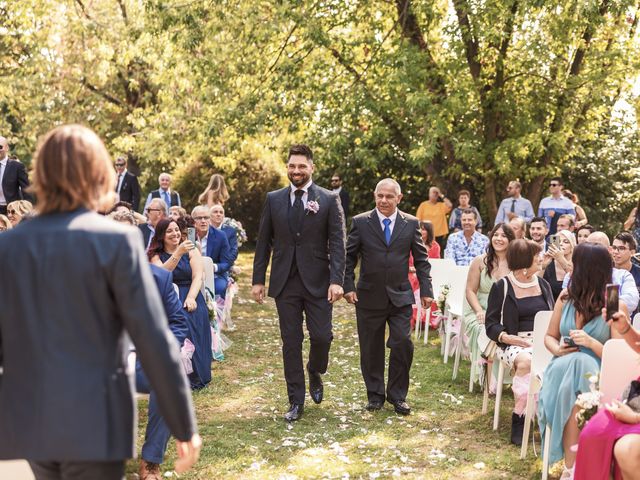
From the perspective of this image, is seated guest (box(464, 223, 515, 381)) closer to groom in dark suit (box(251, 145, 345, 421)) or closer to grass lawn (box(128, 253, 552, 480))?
grass lawn (box(128, 253, 552, 480))

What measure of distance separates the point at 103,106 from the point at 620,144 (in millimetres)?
14922

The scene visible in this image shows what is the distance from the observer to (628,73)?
15.0 m

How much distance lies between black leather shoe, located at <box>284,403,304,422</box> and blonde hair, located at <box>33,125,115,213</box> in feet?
14.9

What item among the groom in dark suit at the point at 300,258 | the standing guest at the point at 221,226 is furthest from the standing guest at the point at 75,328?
the standing guest at the point at 221,226

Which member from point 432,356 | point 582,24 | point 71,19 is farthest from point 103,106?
point 432,356

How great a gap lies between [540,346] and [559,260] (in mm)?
2472

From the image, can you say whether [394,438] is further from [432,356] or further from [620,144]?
[620,144]

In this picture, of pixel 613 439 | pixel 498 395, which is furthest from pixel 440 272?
pixel 613 439

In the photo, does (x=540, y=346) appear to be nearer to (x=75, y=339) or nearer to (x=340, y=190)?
(x=75, y=339)

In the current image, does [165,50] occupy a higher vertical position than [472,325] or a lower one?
higher

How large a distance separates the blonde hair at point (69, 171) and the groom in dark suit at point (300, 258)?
4113mm

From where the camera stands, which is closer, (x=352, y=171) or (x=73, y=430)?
(x=73, y=430)

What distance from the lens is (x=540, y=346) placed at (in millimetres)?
6230

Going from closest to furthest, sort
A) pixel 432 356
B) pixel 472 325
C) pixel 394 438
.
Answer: pixel 394 438, pixel 472 325, pixel 432 356
